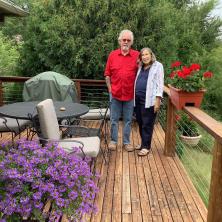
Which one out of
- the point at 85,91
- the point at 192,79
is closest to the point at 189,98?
the point at 192,79

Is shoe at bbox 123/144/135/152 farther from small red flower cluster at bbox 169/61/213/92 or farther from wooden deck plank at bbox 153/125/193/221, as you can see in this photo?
small red flower cluster at bbox 169/61/213/92

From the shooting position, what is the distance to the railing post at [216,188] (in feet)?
7.56

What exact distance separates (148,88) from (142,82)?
13 centimetres

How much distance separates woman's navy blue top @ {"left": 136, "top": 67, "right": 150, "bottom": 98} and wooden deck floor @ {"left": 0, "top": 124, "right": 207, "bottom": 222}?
88 cm

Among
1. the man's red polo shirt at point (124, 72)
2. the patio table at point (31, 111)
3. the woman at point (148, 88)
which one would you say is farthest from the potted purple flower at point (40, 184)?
the man's red polo shirt at point (124, 72)

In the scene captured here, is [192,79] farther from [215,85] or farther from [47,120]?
[215,85]

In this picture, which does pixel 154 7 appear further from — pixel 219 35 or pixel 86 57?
pixel 219 35

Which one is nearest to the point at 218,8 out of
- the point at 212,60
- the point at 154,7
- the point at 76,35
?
the point at 212,60

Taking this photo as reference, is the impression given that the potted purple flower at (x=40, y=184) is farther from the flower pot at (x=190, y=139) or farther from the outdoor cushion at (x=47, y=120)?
the flower pot at (x=190, y=139)

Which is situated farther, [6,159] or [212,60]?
[212,60]

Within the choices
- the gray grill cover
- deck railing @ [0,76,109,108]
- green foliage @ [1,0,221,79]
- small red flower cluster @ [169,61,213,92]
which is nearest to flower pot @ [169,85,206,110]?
small red flower cluster @ [169,61,213,92]

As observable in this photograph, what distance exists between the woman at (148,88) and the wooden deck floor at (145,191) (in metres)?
0.49

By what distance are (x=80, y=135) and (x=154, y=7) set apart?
4298 millimetres

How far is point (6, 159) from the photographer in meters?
2.07
